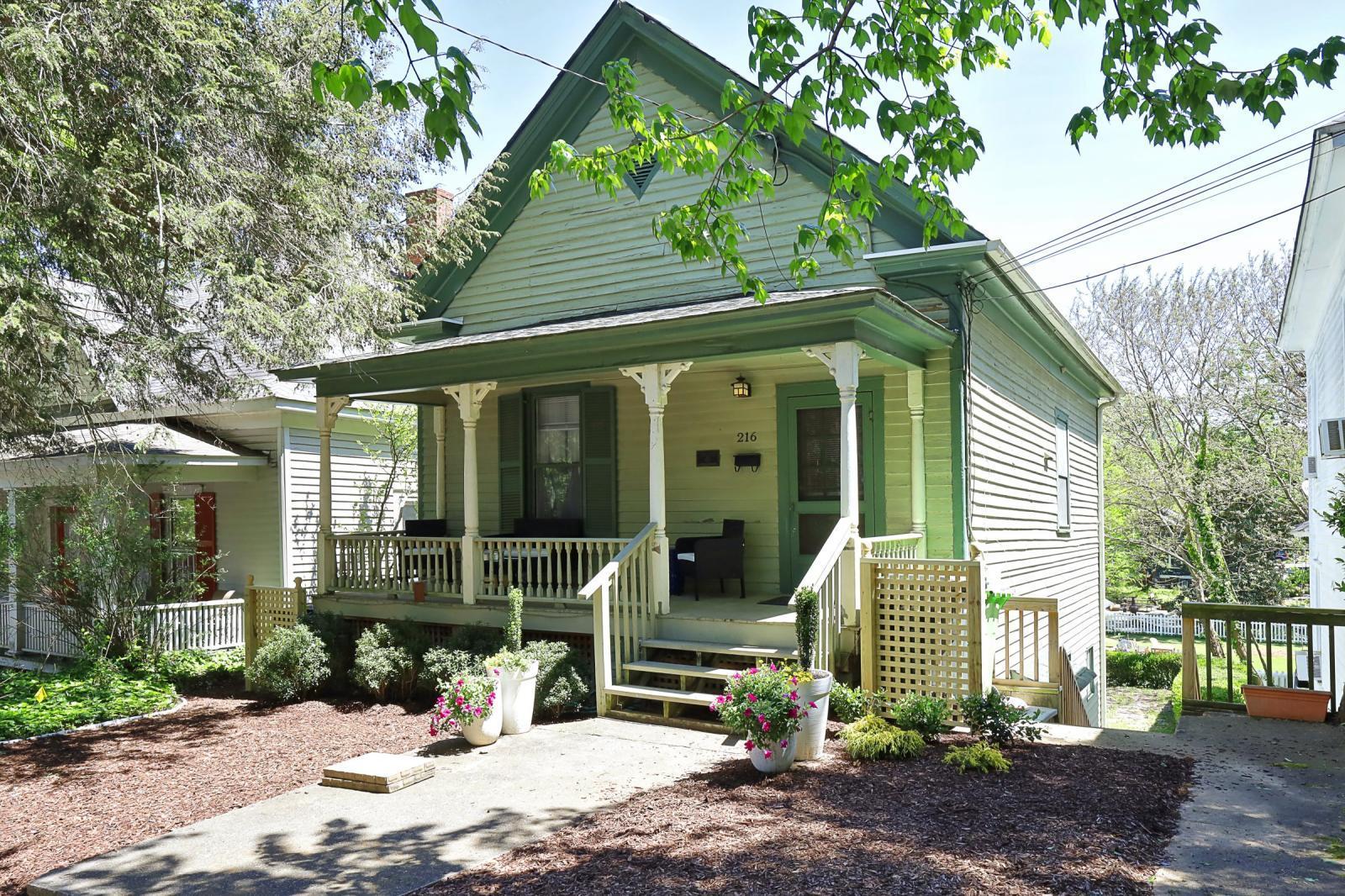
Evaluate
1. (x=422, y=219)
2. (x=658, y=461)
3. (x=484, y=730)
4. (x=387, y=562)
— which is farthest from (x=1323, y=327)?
(x=422, y=219)

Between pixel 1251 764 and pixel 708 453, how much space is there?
20.7 feet

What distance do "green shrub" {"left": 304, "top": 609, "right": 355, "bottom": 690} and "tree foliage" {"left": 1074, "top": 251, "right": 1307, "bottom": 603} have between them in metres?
20.1

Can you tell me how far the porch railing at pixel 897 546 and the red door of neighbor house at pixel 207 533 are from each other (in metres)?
10.9

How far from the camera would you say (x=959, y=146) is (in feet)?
19.6

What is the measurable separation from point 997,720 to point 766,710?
1.92 meters

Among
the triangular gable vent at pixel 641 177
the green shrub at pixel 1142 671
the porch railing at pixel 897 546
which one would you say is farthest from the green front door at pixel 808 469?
the green shrub at pixel 1142 671

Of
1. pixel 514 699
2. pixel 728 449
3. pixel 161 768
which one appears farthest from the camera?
pixel 728 449

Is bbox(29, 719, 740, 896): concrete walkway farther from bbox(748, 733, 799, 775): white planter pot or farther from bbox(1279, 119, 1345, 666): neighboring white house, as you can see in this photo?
bbox(1279, 119, 1345, 666): neighboring white house

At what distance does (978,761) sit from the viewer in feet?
20.4

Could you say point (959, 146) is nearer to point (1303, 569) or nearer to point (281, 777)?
point (281, 777)

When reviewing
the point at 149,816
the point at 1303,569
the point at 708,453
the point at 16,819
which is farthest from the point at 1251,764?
the point at 1303,569

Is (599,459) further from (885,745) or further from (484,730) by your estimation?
(885,745)

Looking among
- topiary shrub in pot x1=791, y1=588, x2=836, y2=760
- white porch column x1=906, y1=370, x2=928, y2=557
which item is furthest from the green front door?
topiary shrub in pot x1=791, y1=588, x2=836, y2=760

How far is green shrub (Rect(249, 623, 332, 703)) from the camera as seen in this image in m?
9.99
